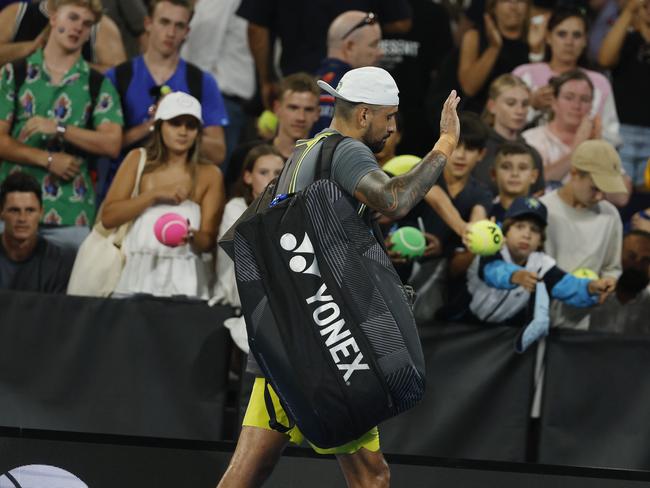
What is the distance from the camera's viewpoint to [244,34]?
9.78m

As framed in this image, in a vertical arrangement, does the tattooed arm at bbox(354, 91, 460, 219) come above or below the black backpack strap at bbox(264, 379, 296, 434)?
above

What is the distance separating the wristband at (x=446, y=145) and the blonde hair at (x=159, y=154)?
293 centimetres

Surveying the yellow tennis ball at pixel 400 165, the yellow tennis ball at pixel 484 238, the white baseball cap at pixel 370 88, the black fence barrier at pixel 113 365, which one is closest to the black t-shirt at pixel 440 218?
the yellow tennis ball at pixel 400 165

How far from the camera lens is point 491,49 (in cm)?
973

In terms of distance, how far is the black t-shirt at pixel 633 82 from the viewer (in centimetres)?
1000

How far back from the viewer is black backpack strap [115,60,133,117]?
8.48 meters

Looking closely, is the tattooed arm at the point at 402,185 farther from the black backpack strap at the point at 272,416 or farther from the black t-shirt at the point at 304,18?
the black t-shirt at the point at 304,18

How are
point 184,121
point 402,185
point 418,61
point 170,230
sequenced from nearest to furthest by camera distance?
point 402,185 < point 170,230 < point 184,121 < point 418,61

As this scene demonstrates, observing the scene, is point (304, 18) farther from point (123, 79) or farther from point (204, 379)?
point (204, 379)

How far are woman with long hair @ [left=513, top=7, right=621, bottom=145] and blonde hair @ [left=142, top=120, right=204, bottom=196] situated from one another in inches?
111

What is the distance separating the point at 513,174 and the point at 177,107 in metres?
1.96

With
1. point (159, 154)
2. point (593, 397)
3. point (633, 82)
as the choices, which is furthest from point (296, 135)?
point (633, 82)

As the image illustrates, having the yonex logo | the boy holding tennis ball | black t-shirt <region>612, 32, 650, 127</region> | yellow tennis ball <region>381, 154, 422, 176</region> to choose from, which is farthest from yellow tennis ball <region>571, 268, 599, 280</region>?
black t-shirt <region>612, 32, 650, 127</region>

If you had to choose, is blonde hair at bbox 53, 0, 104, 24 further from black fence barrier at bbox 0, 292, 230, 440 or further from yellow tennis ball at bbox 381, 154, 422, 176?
yellow tennis ball at bbox 381, 154, 422, 176
